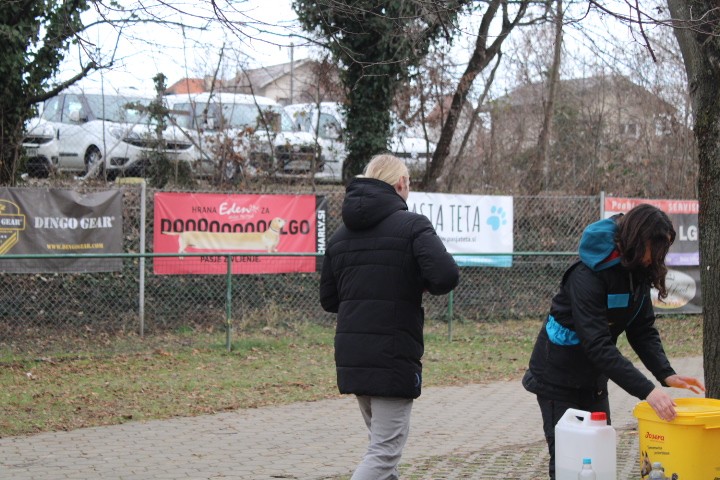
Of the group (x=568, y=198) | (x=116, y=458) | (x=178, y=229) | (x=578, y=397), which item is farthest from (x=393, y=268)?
(x=568, y=198)

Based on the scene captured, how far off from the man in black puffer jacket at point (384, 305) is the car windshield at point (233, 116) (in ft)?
37.0

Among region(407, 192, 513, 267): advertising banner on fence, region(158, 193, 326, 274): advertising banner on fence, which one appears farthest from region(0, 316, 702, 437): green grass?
region(407, 192, 513, 267): advertising banner on fence

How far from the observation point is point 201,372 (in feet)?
32.1

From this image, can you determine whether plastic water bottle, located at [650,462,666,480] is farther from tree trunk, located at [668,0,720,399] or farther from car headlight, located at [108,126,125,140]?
car headlight, located at [108,126,125,140]

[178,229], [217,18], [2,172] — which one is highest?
[217,18]

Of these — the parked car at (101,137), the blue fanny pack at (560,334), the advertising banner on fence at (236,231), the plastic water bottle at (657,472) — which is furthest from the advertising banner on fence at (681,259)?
the plastic water bottle at (657,472)

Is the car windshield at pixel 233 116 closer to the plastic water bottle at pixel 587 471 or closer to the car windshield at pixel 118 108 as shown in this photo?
the car windshield at pixel 118 108

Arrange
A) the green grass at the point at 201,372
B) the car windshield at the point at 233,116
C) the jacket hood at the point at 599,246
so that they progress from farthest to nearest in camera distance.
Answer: the car windshield at the point at 233,116 → the green grass at the point at 201,372 → the jacket hood at the point at 599,246

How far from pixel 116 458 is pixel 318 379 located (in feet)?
11.4

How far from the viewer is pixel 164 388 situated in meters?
8.91

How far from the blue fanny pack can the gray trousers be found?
0.76 meters

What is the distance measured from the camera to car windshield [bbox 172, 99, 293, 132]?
603 inches

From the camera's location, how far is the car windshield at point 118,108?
1520 centimetres

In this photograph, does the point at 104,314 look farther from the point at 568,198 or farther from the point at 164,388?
the point at 568,198
